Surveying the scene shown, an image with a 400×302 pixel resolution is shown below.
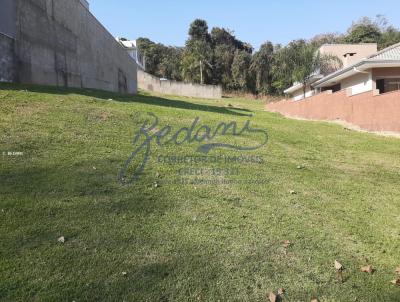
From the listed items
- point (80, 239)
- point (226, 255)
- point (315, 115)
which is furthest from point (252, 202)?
point (315, 115)

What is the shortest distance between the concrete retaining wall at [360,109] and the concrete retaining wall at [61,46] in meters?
10.9

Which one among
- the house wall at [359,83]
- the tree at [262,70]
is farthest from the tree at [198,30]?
the house wall at [359,83]

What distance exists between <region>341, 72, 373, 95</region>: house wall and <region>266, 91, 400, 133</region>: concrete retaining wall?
0.79m

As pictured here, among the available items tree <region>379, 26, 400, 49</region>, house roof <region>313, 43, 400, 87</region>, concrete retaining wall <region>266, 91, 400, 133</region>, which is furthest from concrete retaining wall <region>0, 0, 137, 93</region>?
tree <region>379, 26, 400, 49</region>

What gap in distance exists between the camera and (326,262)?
377cm

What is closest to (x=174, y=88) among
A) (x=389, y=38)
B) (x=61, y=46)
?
(x=61, y=46)

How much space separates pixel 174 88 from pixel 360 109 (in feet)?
75.1

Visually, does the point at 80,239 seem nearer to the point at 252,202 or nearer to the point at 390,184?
the point at 252,202

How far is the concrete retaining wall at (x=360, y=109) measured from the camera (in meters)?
13.6

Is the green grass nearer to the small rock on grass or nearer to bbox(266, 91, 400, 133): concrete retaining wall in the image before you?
the small rock on grass

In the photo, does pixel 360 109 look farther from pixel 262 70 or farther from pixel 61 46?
pixel 262 70

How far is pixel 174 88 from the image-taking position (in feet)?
119

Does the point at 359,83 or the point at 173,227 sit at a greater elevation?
the point at 359,83

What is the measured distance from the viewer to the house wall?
18375 mm
